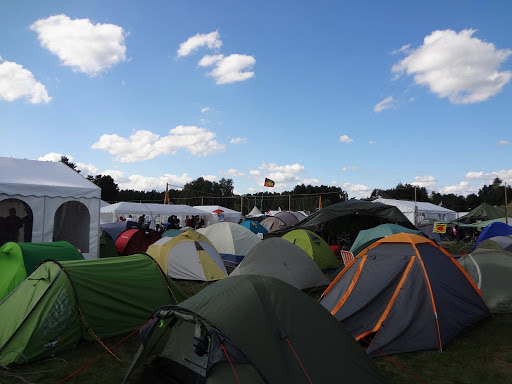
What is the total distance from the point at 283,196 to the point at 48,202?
191 ft

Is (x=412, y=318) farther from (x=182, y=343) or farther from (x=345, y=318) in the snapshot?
(x=182, y=343)

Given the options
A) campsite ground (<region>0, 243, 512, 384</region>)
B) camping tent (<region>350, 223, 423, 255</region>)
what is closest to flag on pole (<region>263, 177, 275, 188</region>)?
camping tent (<region>350, 223, 423, 255</region>)

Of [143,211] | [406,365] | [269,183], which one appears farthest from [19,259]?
[269,183]

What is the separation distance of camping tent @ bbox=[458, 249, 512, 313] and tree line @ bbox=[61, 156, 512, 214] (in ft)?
151

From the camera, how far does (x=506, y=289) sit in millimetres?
7324

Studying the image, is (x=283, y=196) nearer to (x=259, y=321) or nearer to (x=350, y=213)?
(x=350, y=213)

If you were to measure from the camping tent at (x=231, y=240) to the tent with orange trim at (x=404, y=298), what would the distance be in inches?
262

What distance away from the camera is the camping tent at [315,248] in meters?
11.6

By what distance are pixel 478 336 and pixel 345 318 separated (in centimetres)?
239

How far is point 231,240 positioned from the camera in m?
12.8

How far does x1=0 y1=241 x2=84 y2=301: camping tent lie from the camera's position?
5977 mm

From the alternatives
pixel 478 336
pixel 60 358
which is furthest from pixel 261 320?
pixel 478 336

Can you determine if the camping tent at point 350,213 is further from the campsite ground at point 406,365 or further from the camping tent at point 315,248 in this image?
the campsite ground at point 406,365

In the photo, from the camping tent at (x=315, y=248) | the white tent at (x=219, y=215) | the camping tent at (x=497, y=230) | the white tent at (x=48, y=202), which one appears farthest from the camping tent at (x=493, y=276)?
the white tent at (x=219, y=215)
